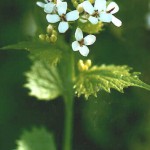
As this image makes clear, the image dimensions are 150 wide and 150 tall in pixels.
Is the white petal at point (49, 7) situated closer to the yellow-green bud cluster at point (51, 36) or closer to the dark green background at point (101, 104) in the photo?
the yellow-green bud cluster at point (51, 36)

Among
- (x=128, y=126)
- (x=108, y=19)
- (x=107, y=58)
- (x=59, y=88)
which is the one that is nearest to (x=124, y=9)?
(x=107, y=58)

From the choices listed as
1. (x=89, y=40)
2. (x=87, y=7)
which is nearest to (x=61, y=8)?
(x=87, y=7)

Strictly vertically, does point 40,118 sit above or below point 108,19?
above

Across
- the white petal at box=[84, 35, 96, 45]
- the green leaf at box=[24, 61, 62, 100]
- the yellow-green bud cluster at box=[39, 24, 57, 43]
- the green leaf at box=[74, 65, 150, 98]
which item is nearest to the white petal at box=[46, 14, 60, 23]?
the yellow-green bud cluster at box=[39, 24, 57, 43]

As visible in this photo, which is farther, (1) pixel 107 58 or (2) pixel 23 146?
(1) pixel 107 58

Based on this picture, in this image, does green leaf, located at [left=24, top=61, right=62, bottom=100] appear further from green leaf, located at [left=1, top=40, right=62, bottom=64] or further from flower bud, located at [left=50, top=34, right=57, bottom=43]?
flower bud, located at [left=50, top=34, right=57, bottom=43]

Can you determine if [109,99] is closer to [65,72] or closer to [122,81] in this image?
[65,72]

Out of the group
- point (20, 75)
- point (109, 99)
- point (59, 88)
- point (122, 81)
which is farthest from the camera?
point (20, 75)
